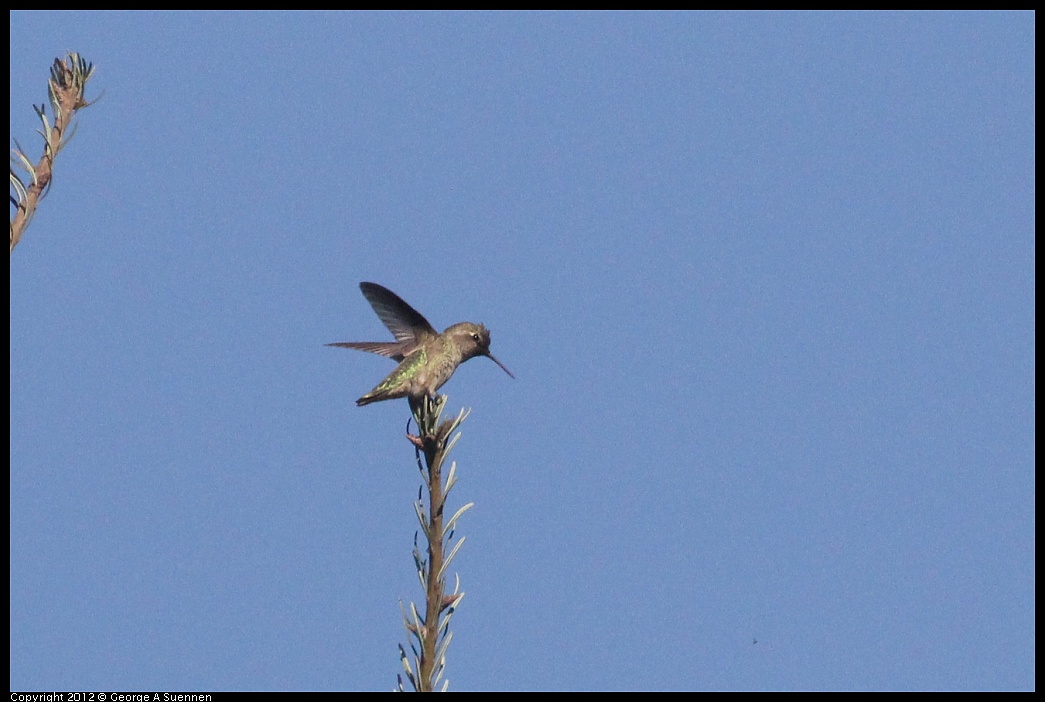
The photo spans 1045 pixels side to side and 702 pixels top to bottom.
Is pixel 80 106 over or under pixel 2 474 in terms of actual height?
over

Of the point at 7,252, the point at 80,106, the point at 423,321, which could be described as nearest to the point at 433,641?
the point at 7,252

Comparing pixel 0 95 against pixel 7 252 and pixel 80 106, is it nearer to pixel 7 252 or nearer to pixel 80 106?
pixel 80 106

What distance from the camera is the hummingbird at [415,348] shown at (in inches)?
242

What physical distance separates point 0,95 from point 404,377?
2.85 metres

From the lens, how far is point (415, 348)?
627 cm

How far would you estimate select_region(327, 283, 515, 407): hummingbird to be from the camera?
6152mm

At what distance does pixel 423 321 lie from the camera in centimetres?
617

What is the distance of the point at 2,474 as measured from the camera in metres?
3.44
